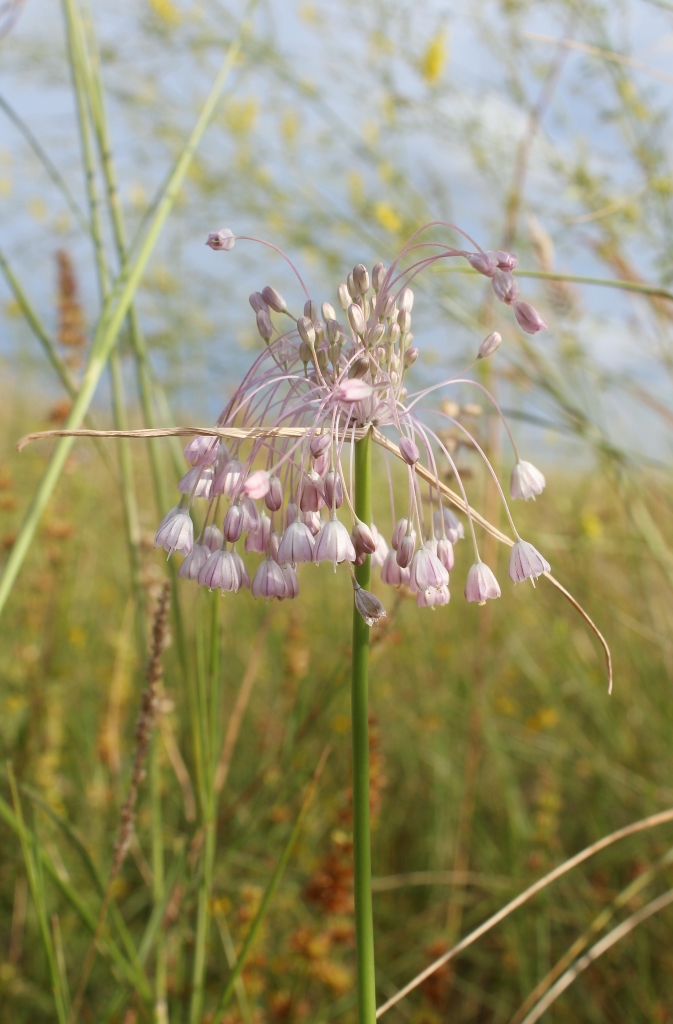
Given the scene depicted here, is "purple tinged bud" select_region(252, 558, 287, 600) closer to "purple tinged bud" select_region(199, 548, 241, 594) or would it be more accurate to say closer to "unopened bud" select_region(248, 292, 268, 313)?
"purple tinged bud" select_region(199, 548, 241, 594)

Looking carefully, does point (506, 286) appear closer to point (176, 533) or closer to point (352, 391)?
point (352, 391)

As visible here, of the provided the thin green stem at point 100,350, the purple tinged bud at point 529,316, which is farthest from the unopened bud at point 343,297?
the thin green stem at point 100,350

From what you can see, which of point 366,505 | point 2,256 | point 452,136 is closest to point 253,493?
point 366,505

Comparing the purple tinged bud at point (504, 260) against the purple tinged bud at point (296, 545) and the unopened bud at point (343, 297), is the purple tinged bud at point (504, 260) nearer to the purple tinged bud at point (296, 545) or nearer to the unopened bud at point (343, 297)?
the unopened bud at point (343, 297)

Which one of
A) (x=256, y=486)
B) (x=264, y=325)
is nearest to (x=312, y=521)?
(x=256, y=486)

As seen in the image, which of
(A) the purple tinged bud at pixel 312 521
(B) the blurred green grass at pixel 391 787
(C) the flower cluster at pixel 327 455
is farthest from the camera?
(B) the blurred green grass at pixel 391 787

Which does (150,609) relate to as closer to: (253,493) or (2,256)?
(2,256)
